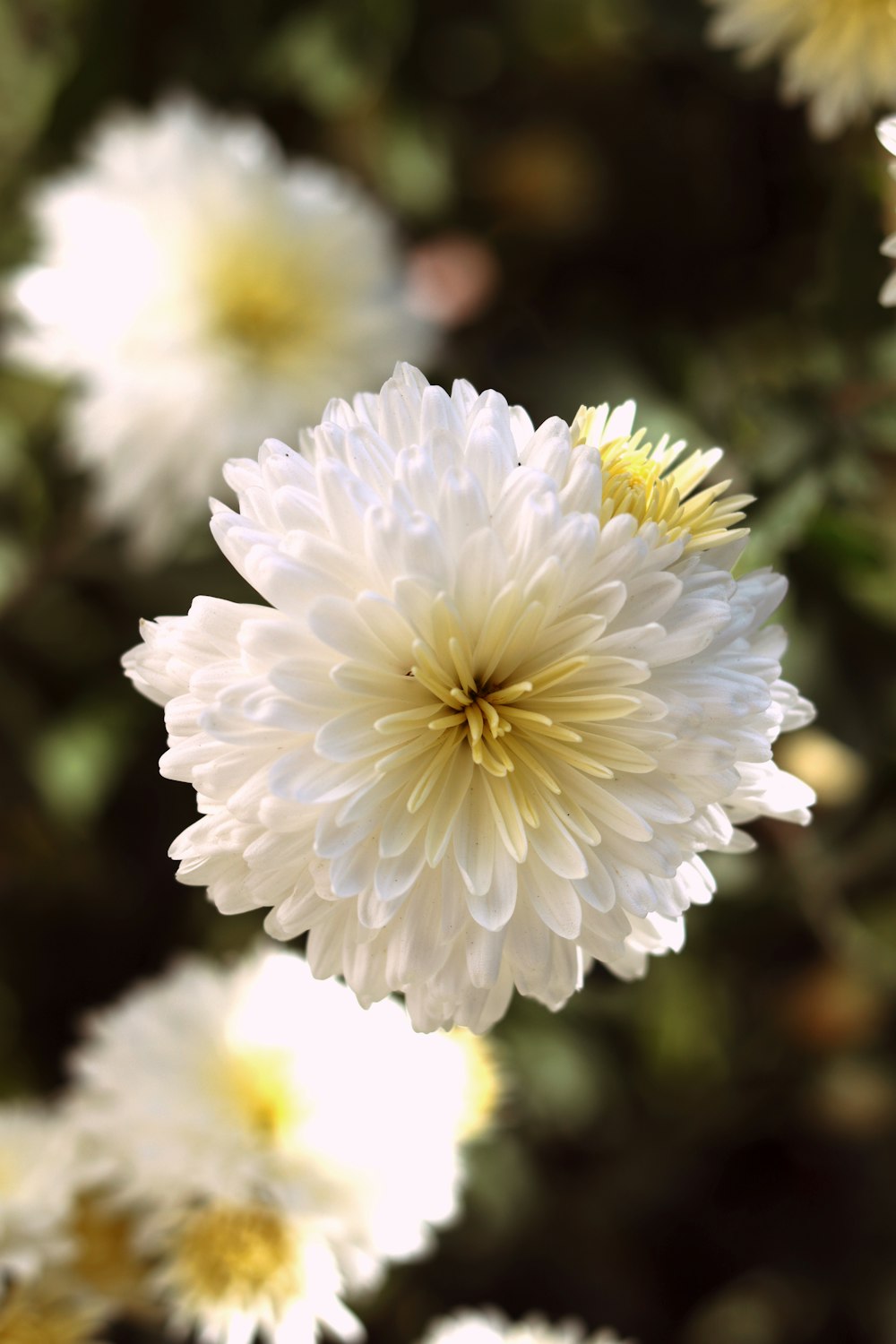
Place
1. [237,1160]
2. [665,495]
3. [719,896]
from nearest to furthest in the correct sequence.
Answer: [665,495] → [237,1160] → [719,896]

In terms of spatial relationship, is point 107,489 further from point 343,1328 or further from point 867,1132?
point 867,1132

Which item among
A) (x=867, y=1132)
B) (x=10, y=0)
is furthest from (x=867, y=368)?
(x=10, y=0)

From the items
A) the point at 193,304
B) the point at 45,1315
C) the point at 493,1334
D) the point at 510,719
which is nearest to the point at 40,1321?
the point at 45,1315

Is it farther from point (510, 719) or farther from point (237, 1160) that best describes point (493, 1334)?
point (510, 719)

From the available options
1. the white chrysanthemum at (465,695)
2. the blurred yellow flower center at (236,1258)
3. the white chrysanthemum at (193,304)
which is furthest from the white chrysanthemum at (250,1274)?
the white chrysanthemum at (193,304)

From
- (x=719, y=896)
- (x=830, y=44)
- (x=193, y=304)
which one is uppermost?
(x=193, y=304)

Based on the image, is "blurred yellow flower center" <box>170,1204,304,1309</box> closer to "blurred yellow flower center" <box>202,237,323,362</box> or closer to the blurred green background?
the blurred green background

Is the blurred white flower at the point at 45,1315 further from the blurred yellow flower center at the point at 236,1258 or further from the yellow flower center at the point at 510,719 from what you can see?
the yellow flower center at the point at 510,719
